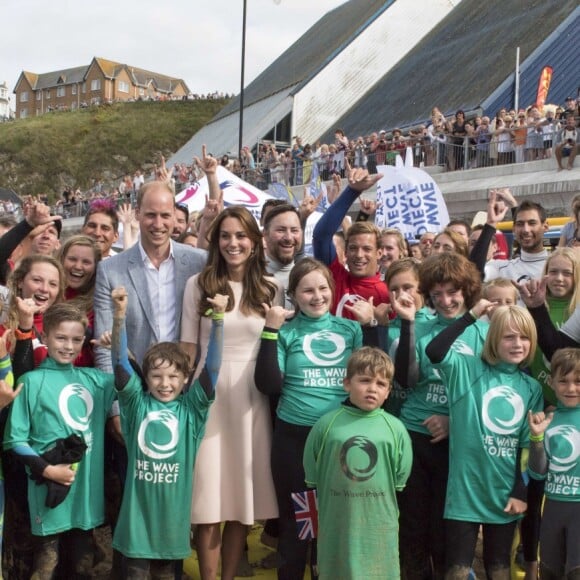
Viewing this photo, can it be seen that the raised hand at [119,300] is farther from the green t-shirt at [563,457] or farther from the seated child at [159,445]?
the green t-shirt at [563,457]

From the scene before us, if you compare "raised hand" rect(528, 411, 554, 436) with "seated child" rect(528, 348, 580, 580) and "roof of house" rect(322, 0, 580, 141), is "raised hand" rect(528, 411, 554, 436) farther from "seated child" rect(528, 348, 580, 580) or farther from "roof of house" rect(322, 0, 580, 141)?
"roof of house" rect(322, 0, 580, 141)

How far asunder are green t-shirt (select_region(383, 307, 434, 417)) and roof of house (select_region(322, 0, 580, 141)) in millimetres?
21009

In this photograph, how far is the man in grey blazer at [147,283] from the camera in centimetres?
437

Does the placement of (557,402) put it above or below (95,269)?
below

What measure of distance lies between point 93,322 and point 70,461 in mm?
877

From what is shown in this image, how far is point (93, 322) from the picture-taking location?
449 cm

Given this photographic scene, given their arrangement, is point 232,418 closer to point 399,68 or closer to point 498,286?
point 498,286

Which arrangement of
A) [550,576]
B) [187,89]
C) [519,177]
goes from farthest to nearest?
[187,89]
[519,177]
[550,576]

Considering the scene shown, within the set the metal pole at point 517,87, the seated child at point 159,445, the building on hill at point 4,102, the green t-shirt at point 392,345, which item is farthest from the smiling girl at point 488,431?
the building on hill at point 4,102

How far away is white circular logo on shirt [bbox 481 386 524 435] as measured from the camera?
3.96 meters

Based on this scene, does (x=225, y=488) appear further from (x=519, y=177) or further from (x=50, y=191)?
(x=50, y=191)

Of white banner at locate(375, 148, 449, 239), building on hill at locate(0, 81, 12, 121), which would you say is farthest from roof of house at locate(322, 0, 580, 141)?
building on hill at locate(0, 81, 12, 121)

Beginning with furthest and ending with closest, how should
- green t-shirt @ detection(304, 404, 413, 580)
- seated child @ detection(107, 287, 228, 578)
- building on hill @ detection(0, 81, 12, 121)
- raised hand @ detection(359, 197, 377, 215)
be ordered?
building on hill @ detection(0, 81, 12, 121) → raised hand @ detection(359, 197, 377, 215) → seated child @ detection(107, 287, 228, 578) → green t-shirt @ detection(304, 404, 413, 580)

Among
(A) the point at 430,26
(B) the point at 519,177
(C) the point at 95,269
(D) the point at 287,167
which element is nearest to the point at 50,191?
(A) the point at 430,26
